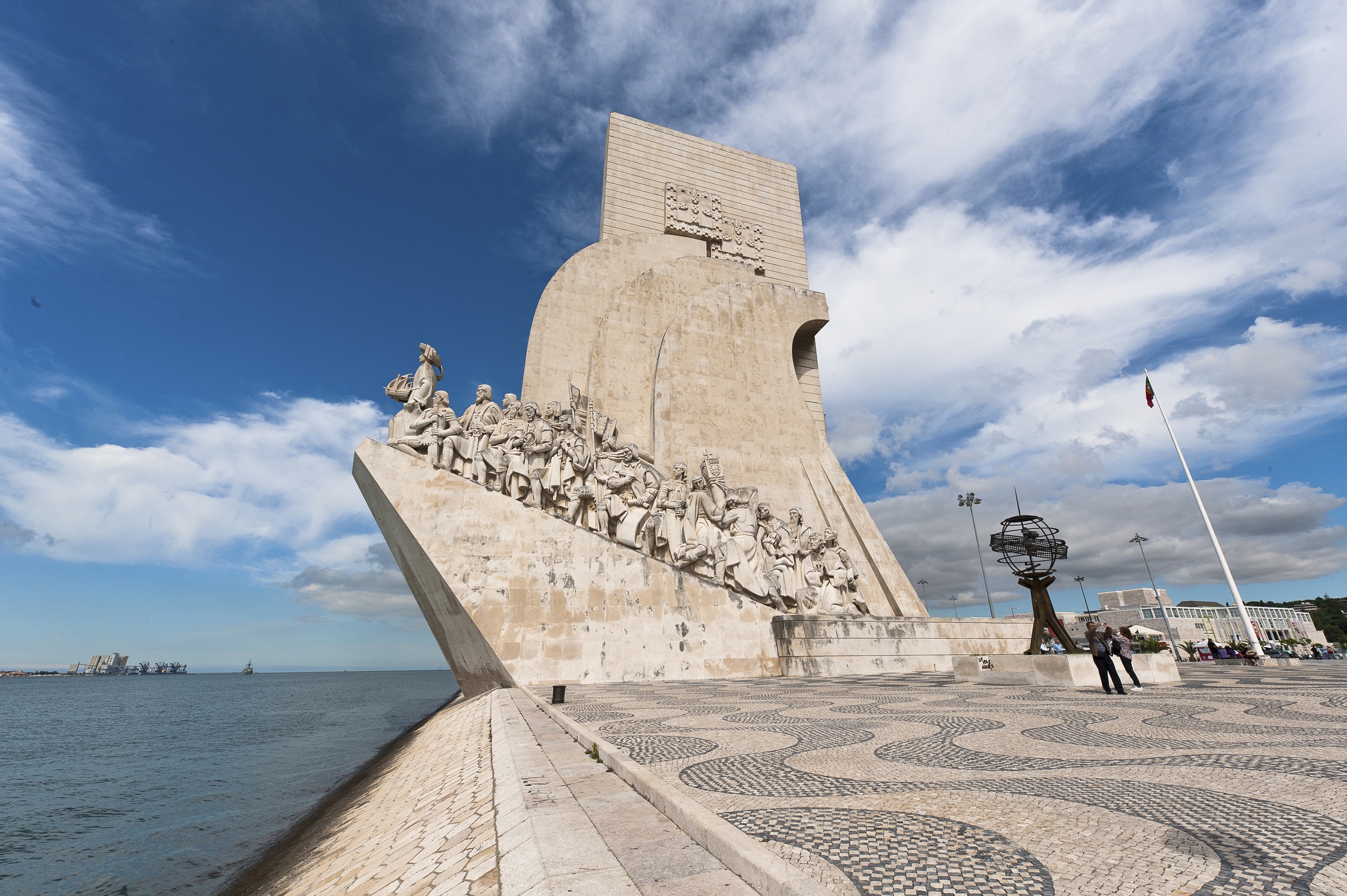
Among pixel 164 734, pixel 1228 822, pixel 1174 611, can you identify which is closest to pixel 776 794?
pixel 1228 822

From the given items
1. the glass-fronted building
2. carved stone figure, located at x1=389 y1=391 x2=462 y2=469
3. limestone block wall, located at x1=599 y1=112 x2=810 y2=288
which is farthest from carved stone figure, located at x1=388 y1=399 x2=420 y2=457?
the glass-fronted building

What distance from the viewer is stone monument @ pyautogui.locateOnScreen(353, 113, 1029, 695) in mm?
8383

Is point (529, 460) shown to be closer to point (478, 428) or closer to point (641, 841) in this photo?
point (478, 428)

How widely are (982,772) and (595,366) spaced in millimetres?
13652

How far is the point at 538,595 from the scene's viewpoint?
27.3 feet

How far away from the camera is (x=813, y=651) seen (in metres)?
9.21

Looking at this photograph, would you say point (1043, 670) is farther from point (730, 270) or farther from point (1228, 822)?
point (730, 270)

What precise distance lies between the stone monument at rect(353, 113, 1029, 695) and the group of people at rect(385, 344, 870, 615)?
0.12 ft

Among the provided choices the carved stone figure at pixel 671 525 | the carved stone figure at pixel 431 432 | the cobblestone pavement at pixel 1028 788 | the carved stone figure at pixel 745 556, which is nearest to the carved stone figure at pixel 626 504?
the carved stone figure at pixel 671 525

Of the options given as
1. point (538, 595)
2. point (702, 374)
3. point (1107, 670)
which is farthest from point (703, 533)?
point (702, 374)

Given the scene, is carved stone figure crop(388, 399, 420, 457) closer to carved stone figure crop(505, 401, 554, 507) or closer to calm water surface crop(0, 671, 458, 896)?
carved stone figure crop(505, 401, 554, 507)

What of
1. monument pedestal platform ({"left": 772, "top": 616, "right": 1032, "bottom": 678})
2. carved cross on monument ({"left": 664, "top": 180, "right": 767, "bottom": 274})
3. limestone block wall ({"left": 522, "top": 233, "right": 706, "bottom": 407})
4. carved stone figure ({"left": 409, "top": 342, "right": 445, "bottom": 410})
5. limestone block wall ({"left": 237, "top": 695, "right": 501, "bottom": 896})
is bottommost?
limestone block wall ({"left": 237, "top": 695, "right": 501, "bottom": 896})

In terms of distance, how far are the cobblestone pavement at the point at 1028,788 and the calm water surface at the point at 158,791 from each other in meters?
4.71

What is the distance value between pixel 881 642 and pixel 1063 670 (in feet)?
11.9
